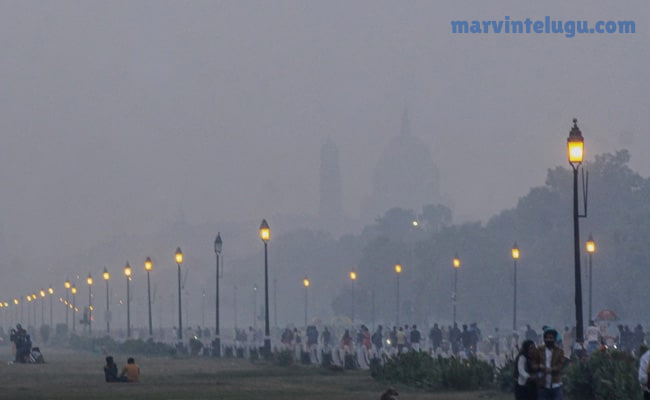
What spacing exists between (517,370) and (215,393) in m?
13.7

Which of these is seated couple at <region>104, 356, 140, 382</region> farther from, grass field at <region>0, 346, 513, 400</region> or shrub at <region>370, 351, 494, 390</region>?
shrub at <region>370, 351, 494, 390</region>

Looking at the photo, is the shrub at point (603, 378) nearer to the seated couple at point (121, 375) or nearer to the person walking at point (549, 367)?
the person walking at point (549, 367)

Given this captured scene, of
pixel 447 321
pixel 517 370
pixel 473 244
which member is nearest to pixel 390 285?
pixel 447 321

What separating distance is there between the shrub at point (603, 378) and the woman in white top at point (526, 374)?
4.37m

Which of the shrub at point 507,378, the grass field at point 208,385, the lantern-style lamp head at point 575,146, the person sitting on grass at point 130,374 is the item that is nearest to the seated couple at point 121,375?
the person sitting on grass at point 130,374

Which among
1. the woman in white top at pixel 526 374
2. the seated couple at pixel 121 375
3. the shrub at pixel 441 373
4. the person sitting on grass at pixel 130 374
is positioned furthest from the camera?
the person sitting on grass at pixel 130 374

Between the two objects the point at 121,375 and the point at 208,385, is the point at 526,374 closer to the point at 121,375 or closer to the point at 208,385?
the point at 208,385

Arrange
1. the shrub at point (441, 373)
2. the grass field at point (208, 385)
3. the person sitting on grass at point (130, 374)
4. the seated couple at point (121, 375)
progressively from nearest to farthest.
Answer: the grass field at point (208, 385), the shrub at point (441, 373), the seated couple at point (121, 375), the person sitting on grass at point (130, 374)

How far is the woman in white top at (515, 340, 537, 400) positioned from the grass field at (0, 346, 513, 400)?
946cm

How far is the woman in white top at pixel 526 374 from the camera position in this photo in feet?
79.0

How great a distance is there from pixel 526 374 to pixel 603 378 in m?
6.49

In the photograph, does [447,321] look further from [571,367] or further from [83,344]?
[571,367]

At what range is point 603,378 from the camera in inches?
1192

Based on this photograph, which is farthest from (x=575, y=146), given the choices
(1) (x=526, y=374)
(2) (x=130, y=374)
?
(2) (x=130, y=374)
